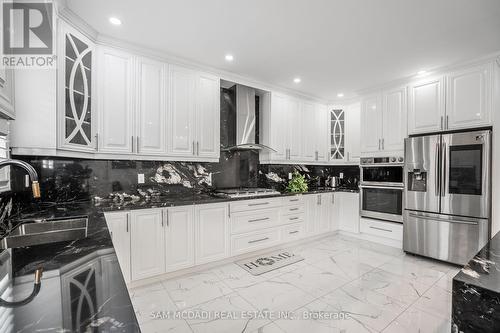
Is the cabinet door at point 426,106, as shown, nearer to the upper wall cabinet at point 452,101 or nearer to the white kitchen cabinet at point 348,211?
the upper wall cabinet at point 452,101

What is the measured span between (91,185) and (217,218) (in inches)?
56.0

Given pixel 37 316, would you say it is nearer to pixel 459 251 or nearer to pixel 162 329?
pixel 162 329

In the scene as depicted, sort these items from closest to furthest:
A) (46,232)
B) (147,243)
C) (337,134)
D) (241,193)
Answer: (46,232)
(147,243)
(241,193)
(337,134)

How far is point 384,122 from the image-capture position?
3.59 meters

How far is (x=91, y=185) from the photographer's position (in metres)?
2.46

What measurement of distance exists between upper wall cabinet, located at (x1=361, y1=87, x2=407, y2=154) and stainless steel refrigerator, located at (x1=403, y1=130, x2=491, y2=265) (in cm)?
25

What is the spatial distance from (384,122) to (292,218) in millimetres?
2107

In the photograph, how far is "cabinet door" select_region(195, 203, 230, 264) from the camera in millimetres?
2611

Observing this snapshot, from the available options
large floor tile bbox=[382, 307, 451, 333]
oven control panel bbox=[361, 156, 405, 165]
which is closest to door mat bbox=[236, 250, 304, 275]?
large floor tile bbox=[382, 307, 451, 333]

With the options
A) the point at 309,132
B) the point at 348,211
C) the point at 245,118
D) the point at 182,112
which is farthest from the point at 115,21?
the point at 348,211

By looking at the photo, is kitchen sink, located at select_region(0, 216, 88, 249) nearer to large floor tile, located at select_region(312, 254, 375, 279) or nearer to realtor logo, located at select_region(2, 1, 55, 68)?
realtor logo, located at select_region(2, 1, 55, 68)

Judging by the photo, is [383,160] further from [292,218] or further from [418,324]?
[418,324]

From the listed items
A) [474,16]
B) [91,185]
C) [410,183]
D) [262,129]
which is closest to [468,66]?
[474,16]

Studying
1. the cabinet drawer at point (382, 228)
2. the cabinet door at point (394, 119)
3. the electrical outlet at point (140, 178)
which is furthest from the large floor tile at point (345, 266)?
the electrical outlet at point (140, 178)
